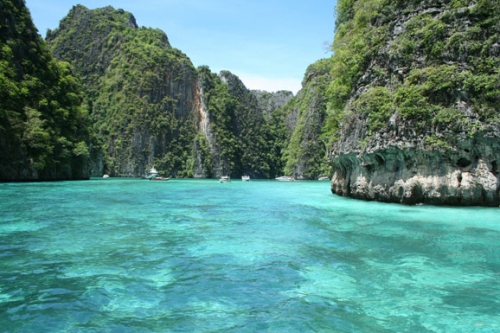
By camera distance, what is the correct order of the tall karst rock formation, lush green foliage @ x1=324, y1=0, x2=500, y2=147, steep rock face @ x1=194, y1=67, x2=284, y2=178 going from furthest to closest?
steep rock face @ x1=194, y1=67, x2=284, y2=178
the tall karst rock formation
lush green foliage @ x1=324, y1=0, x2=500, y2=147

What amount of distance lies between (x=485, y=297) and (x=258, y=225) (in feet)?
28.3

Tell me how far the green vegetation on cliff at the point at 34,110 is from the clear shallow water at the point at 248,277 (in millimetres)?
32130

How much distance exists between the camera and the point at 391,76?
894 inches

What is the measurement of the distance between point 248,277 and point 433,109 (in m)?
16.5

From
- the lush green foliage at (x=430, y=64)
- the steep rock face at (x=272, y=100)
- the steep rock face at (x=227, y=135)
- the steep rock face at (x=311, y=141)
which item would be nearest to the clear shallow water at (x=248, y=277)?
the lush green foliage at (x=430, y=64)

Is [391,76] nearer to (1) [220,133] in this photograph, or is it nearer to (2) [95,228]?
(2) [95,228]

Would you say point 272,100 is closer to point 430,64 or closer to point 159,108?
point 159,108

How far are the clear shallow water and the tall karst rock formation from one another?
294ft

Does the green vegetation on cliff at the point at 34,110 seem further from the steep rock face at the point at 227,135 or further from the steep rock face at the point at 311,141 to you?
the steep rock face at the point at 311,141

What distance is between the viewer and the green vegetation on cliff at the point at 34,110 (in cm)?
4081

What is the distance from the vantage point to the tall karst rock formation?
106 meters

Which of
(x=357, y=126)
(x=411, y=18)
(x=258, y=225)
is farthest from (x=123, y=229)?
(x=411, y=18)

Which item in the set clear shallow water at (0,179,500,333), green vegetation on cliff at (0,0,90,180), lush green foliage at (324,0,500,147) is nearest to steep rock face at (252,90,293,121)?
green vegetation on cliff at (0,0,90,180)

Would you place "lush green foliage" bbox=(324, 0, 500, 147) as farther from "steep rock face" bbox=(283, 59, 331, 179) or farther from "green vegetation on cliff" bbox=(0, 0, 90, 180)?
"steep rock face" bbox=(283, 59, 331, 179)
